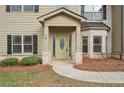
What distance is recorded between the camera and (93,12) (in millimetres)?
21188

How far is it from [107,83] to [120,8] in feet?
37.8

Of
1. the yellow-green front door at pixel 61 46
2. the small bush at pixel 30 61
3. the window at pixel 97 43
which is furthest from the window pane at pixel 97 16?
the small bush at pixel 30 61

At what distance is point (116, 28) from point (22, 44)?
29.0 feet

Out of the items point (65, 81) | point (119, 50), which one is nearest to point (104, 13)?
point (119, 50)

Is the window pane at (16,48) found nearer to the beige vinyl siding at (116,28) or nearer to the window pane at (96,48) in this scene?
the window pane at (96,48)

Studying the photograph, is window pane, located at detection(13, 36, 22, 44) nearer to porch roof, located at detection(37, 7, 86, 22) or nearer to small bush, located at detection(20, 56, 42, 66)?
small bush, located at detection(20, 56, 42, 66)

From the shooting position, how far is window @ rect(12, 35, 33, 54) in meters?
18.9

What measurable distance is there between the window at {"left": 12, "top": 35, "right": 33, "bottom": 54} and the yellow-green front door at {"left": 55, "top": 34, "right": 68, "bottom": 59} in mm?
2348

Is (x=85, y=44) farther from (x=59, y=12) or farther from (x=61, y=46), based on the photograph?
(x=59, y=12)

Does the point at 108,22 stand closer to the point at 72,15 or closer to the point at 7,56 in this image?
the point at 72,15

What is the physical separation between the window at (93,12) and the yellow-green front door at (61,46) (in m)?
3.42

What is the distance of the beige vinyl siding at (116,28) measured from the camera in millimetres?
20109

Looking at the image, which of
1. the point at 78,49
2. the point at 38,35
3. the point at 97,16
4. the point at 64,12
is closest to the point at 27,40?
the point at 38,35

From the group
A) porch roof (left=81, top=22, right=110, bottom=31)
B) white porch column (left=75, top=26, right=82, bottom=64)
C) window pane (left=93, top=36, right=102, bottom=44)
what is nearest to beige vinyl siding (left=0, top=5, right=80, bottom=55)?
white porch column (left=75, top=26, right=82, bottom=64)
